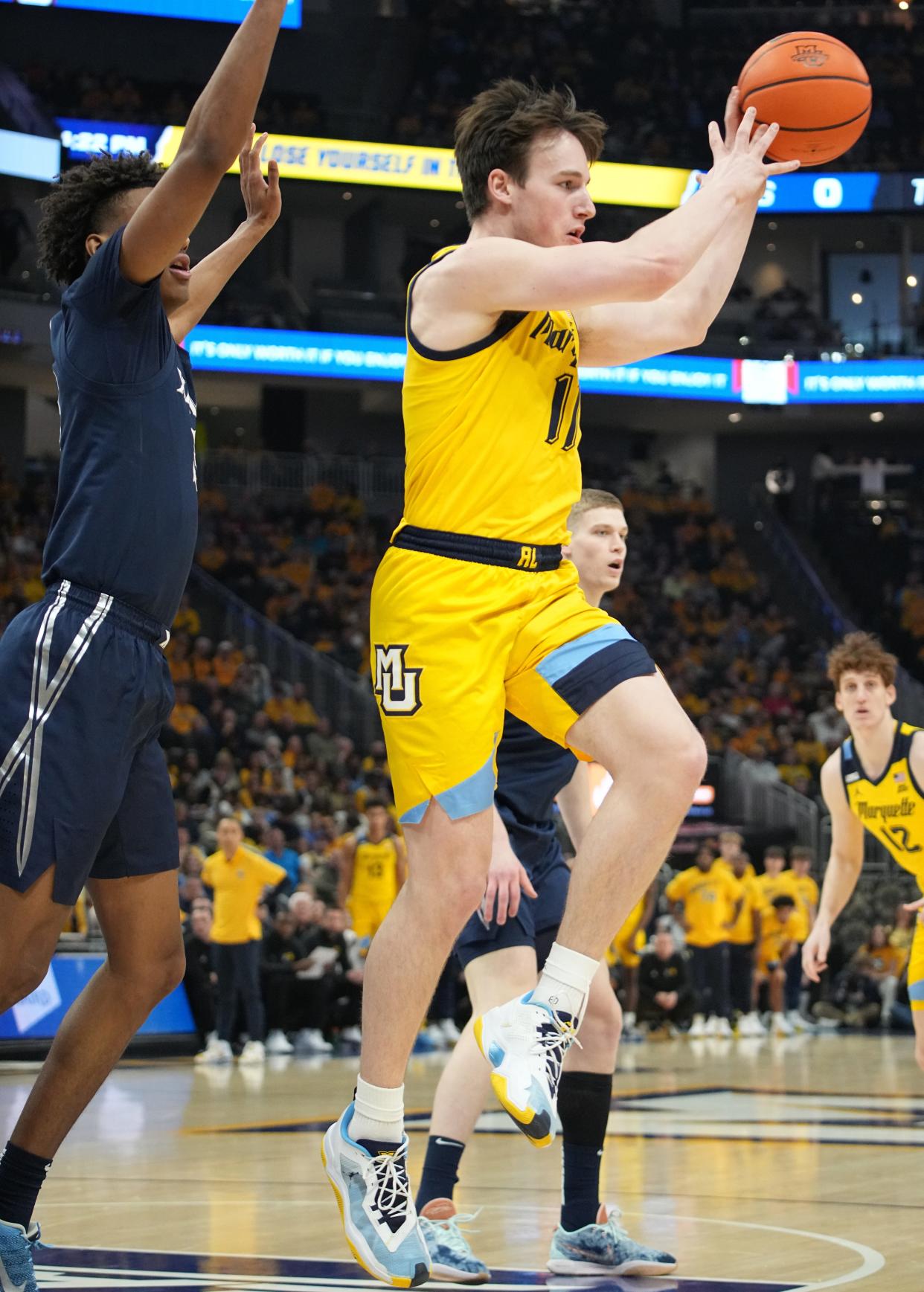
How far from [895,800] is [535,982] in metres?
2.47

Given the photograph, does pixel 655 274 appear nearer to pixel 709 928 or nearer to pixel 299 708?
pixel 709 928

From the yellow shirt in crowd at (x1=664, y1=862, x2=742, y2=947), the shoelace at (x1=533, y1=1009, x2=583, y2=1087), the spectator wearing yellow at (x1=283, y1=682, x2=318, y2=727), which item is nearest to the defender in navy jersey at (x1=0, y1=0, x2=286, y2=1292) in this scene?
the shoelace at (x1=533, y1=1009, x2=583, y2=1087)

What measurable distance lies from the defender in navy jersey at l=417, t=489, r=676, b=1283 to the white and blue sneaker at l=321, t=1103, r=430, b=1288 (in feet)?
3.19

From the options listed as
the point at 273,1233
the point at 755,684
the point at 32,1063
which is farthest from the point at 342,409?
the point at 273,1233

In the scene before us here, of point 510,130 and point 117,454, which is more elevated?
point 510,130

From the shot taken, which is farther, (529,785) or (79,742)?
(529,785)

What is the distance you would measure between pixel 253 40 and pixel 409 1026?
2330mm

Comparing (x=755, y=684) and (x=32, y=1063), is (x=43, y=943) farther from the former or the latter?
(x=755, y=684)

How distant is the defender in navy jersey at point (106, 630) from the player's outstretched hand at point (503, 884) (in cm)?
109

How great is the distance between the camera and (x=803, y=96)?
4.51m

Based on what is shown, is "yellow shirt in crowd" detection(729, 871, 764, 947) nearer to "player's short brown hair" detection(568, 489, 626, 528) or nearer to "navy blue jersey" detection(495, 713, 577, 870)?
"navy blue jersey" detection(495, 713, 577, 870)

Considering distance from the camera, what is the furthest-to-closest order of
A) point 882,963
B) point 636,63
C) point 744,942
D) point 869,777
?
1. point 636,63
2. point 882,963
3. point 744,942
4. point 869,777

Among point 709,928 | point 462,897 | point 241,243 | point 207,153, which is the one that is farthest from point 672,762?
point 709,928

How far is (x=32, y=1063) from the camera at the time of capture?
13.0 meters
